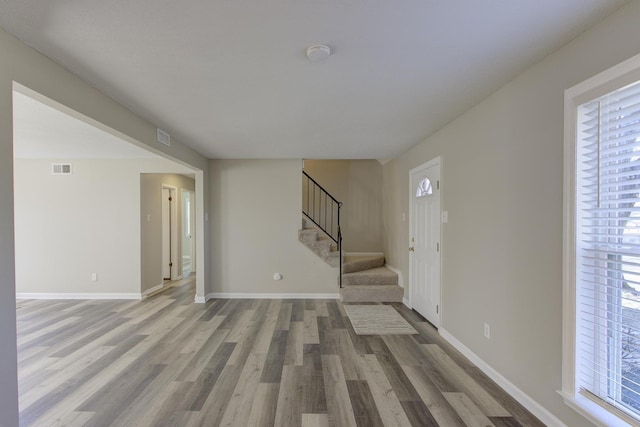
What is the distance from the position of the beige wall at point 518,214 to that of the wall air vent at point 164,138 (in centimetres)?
333

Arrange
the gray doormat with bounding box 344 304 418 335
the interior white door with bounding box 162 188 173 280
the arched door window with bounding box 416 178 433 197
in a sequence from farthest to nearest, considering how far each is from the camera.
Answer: the interior white door with bounding box 162 188 173 280
the arched door window with bounding box 416 178 433 197
the gray doormat with bounding box 344 304 418 335

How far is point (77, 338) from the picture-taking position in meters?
3.50

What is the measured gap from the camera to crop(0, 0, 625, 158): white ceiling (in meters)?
1.49

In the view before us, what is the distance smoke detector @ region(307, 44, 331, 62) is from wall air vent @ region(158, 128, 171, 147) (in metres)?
2.41

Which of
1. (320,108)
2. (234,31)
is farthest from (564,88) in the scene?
(234,31)

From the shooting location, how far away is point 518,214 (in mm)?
2238

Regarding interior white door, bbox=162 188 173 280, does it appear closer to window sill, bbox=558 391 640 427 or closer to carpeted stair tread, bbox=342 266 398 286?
carpeted stair tread, bbox=342 266 398 286

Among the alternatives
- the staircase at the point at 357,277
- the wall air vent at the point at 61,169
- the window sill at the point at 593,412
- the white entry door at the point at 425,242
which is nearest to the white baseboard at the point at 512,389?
the window sill at the point at 593,412

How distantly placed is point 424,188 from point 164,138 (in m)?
3.42

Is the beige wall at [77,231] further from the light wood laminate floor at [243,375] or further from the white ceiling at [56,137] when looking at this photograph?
the light wood laminate floor at [243,375]

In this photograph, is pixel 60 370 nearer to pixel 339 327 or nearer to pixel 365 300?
pixel 339 327

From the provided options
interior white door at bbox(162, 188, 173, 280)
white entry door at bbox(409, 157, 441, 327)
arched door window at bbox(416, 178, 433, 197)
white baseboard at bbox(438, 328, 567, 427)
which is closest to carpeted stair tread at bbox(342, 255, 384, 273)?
white entry door at bbox(409, 157, 441, 327)

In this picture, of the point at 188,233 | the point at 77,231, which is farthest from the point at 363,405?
the point at 188,233

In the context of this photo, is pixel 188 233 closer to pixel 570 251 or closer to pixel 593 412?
pixel 570 251
